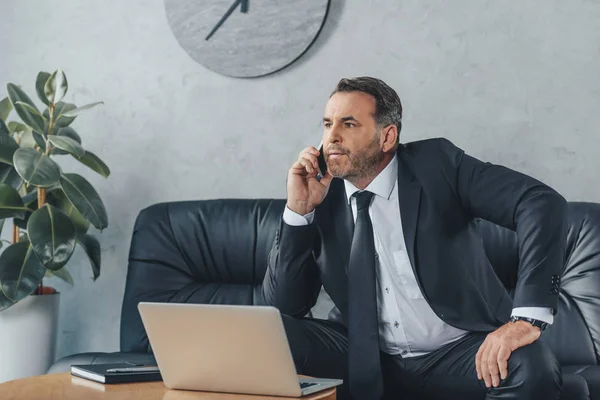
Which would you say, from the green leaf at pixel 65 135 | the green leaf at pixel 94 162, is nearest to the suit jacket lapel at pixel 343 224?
the green leaf at pixel 94 162

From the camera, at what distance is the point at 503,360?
65.9 inches

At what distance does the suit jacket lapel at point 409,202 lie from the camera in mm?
1987

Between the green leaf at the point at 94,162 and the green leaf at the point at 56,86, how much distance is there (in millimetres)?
222

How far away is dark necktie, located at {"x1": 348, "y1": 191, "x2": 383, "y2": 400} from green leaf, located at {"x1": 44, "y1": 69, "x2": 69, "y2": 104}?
1264 mm

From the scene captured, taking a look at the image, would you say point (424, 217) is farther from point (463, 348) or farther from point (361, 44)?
point (361, 44)

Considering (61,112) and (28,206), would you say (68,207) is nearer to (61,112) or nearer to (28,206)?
(28,206)

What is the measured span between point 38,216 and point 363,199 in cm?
117

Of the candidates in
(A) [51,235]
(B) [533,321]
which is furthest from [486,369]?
(A) [51,235]

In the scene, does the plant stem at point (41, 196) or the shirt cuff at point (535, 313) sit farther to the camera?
the plant stem at point (41, 196)

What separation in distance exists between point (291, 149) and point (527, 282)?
4.35 feet

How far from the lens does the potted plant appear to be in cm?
257

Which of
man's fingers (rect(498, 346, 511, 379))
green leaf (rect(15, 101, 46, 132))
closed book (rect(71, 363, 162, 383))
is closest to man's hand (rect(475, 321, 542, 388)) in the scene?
man's fingers (rect(498, 346, 511, 379))

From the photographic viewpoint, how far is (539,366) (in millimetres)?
1664

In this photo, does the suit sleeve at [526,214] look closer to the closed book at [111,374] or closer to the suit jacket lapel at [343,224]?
the suit jacket lapel at [343,224]
